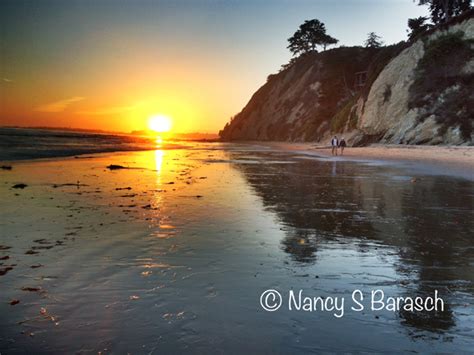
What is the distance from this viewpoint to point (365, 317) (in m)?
3.85

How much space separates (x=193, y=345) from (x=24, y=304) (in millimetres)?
2074

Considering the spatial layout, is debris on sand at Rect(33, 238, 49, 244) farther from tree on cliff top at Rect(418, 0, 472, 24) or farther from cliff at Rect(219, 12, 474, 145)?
tree on cliff top at Rect(418, 0, 472, 24)

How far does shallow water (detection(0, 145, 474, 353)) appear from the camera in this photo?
342 centimetres

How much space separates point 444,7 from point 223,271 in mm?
60566

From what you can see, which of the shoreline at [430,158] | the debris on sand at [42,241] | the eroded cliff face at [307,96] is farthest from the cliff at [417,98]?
the debris on sand at [42,241]

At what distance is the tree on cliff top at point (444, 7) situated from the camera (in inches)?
2055

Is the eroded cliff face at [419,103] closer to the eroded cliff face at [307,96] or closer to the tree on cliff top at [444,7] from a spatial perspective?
the tree on cliff top at [444,7]

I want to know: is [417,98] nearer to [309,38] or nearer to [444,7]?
[444,7]

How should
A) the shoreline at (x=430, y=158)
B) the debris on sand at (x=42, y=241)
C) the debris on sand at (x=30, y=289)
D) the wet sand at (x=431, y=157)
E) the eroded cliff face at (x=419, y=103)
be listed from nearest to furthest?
the debris on sand at (x=30, y=289), the debris on sand at (x=42, y=241), the shoreline at (x=430, y=158), the wet sand at (x=431, y=157), the eroded cliff face at (x=419, y=103)

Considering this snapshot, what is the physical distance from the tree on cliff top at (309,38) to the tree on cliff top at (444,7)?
3801 cm

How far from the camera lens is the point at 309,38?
96562mm

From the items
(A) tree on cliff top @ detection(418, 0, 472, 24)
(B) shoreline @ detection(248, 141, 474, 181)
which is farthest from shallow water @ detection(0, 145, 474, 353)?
(A) tree on cliff top @ detection(418, 0, 472, 24)

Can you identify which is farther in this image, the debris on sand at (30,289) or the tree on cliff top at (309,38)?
the tree on cliff top at (309,38)

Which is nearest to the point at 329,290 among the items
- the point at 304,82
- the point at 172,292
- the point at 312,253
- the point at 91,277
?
the point at 312,253
